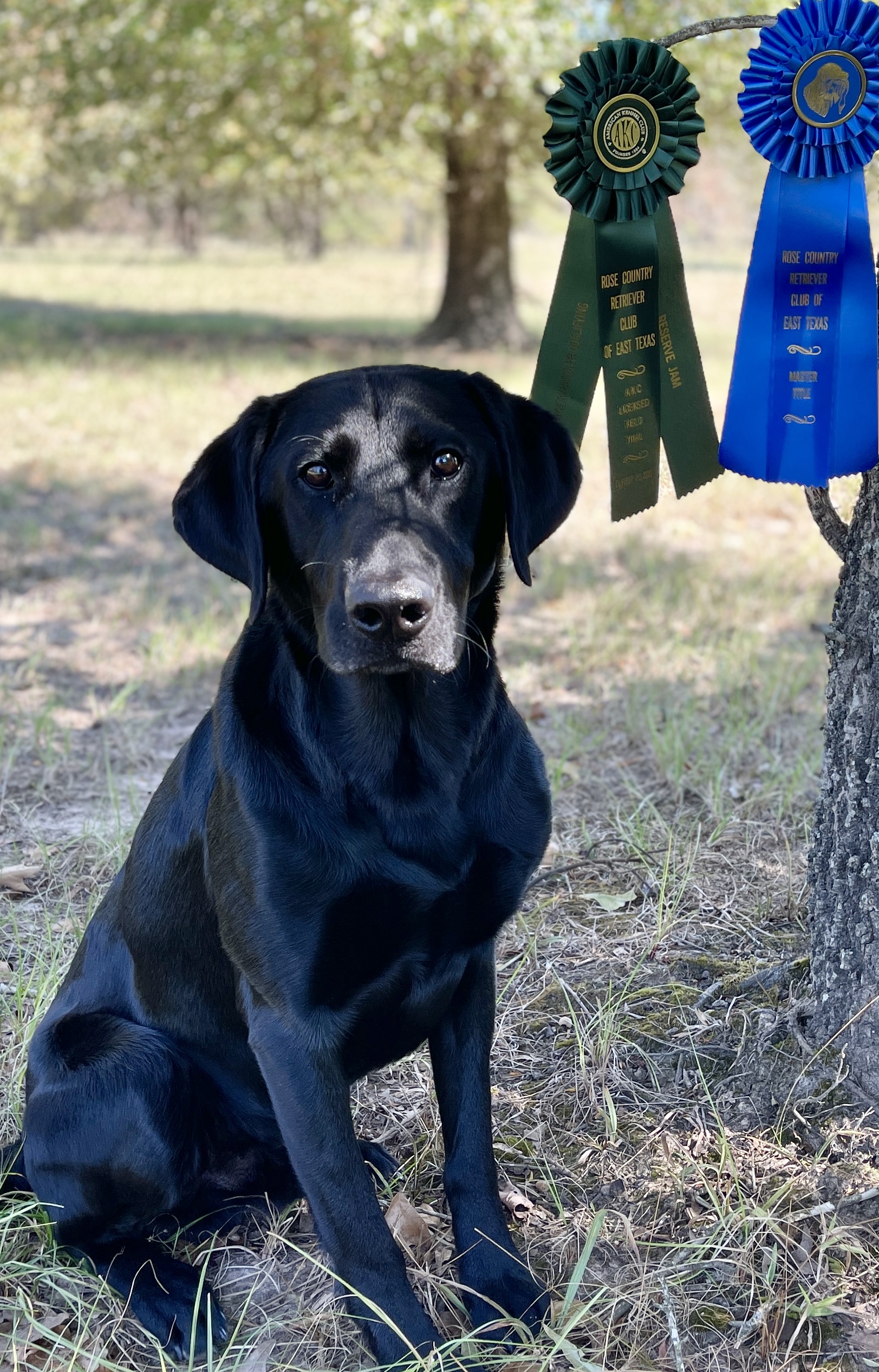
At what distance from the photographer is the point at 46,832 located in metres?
3.56

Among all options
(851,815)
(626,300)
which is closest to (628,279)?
(626,300)

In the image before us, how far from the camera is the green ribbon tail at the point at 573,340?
217 centimetres

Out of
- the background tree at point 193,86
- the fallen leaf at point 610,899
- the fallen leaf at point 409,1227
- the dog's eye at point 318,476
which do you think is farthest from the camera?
the background tree at point 193,86

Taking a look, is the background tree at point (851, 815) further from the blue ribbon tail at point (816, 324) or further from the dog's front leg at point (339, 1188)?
the dog's front leg at point (339, 1188)

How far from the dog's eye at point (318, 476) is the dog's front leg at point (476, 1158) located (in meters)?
0.84

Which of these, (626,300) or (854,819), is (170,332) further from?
(854,819)

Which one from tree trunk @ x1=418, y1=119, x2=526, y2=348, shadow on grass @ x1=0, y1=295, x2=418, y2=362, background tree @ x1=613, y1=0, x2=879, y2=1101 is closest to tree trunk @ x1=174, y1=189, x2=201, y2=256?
shadow on grass @ x1=0, y1=295, x2=418, y2=362

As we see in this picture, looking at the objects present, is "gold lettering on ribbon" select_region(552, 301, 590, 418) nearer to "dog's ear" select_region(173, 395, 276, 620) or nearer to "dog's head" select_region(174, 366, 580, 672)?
"dog's head" select_region(174, 366, 580, 672)

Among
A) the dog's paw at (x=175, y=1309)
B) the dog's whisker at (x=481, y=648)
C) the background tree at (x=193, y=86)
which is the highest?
the background tree at (x=193, y=86)

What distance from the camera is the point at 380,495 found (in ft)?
6.67

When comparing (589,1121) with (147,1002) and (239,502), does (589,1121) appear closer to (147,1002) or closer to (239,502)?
(147,1002)

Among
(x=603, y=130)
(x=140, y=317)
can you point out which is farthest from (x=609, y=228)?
(x=140, y=317)

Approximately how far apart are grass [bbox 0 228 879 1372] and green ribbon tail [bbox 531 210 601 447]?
558 mm

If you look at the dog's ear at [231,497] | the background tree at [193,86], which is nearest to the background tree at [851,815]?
the dog's ear at [231,497]
